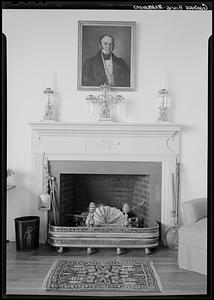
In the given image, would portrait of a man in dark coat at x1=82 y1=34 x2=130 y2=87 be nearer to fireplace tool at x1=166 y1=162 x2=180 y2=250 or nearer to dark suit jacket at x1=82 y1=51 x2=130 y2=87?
dark suit jacket at x1=82 y1=51 x2=130 y2=87

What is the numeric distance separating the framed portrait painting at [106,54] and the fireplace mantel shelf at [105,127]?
0.31 m

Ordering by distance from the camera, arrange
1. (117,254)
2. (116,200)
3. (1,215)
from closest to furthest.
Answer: (1,215), (117,254), (116,200)

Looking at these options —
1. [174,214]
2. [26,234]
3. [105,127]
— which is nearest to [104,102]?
[105,127]

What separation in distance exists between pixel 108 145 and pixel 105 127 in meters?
0.15

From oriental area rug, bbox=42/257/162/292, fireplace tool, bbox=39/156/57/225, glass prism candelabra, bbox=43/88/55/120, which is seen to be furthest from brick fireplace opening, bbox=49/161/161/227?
oriental area rug, bbox=42/257/162/292

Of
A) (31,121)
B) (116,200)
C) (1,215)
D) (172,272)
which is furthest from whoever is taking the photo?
(116,200)

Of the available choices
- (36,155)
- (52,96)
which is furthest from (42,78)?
(36,155)

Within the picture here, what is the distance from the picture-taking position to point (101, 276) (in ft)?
7.50

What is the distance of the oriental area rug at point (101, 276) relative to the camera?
6.91 feet

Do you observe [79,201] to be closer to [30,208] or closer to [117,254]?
[30,208]

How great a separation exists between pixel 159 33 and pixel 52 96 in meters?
0.98

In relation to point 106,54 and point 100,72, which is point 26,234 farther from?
point 106,54

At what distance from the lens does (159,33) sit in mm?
3057

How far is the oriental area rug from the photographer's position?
2105 mm
